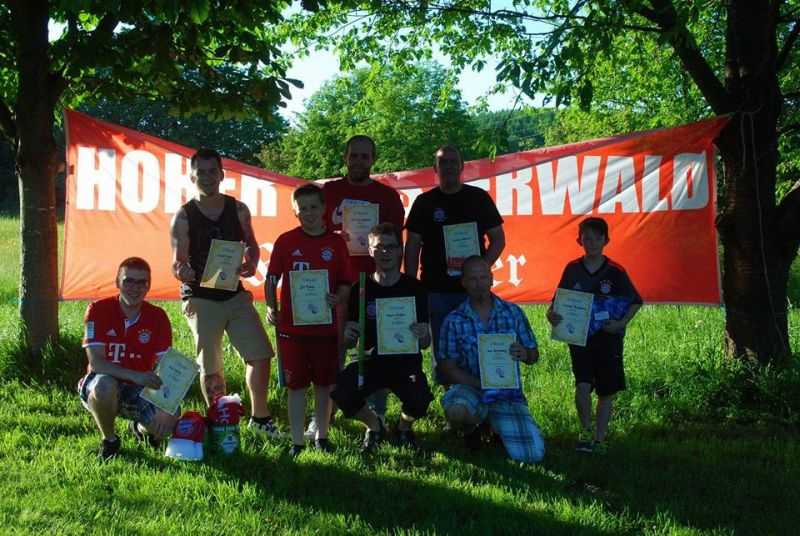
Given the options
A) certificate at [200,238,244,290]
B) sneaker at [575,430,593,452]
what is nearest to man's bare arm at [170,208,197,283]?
certificate at [200,238,244,290]

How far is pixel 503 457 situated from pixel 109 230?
478 centimetres

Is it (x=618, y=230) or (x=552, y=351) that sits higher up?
(x=618, y=230)

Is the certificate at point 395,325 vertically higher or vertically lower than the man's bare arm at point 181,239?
lower

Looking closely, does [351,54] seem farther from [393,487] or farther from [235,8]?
[393,487]

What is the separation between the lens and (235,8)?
5926mm

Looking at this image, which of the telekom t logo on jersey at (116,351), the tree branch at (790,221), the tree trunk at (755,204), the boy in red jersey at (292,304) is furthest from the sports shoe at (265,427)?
the tree branch at (790,221)

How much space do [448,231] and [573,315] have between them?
3.31ft

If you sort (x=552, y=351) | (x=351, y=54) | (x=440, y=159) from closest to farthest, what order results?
(x=440, y=159) → (x=552, y=351) → (x=351, y=54)

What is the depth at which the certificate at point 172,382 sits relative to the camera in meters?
4.98

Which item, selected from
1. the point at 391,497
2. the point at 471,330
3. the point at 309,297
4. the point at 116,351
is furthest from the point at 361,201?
the point at 391,497

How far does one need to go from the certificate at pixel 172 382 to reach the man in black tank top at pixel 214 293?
0.49m

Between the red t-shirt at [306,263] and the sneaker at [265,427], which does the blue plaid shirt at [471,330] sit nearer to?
the red t-shirt at [306,263]

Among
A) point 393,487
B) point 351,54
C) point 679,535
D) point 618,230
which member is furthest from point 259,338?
point 351,54

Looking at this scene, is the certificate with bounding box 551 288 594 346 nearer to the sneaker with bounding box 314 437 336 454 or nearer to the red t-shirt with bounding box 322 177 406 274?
the red t-shirt with bounding box 322 177 406 274
